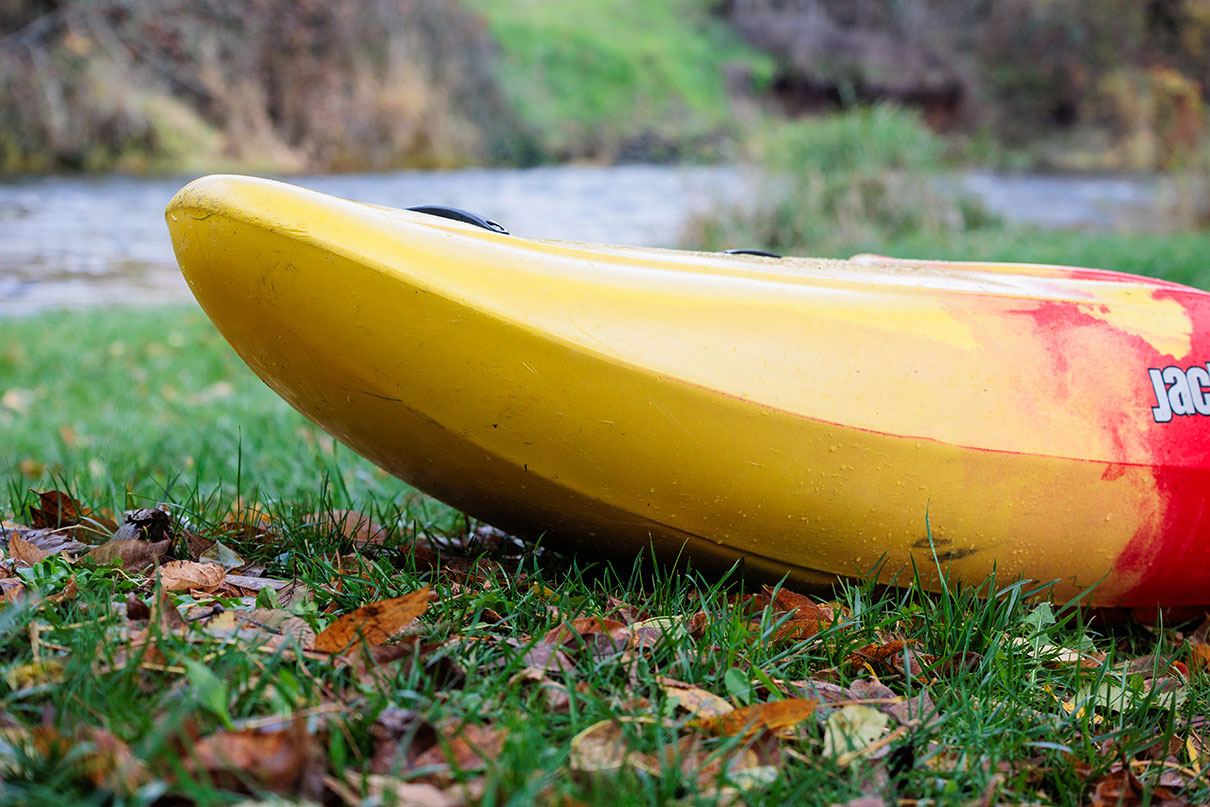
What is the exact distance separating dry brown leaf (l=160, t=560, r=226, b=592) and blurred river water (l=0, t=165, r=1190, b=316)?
2775 millimetres

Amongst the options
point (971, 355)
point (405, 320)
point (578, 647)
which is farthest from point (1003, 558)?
point (405, 320)

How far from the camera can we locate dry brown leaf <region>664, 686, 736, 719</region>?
1271 millimetres

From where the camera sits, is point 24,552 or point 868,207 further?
point 868,207

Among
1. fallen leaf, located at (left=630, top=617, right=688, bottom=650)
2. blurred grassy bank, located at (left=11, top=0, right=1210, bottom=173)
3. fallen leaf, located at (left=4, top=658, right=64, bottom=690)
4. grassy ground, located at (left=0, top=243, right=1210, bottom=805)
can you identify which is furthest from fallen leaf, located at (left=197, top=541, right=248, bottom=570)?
blurred grassy bank, located at (left=11, top=0, right=1210, bottom=173)

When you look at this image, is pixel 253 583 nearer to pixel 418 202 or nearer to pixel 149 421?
pixel 149 421

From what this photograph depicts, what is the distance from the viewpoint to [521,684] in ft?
4.30

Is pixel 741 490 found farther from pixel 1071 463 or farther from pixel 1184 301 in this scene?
pixel 1184 301

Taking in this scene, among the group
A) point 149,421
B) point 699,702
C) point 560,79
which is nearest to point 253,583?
point 699,702

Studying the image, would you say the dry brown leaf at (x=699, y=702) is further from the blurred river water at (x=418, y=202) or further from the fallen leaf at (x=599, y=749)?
the blurred river water at (x=418, y=202)

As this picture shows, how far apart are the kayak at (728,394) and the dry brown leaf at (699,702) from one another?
0.40m

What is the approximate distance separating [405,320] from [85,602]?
594 millimetres

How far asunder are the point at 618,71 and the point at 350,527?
3364cm

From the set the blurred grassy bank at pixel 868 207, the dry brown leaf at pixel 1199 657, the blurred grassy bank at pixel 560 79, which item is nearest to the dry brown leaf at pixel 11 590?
the dry brown leaf at pixel 1199 657

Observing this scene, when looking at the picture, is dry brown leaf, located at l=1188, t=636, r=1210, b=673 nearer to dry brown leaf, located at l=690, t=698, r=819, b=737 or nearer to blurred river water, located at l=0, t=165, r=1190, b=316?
dry brown leaf, located at l=690, t=698, r=819, b=737
